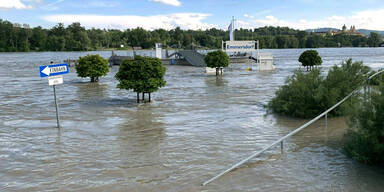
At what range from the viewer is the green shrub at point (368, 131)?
683 cm

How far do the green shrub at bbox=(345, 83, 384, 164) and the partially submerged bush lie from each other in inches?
186

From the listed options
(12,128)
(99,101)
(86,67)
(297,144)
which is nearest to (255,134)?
(297,144)

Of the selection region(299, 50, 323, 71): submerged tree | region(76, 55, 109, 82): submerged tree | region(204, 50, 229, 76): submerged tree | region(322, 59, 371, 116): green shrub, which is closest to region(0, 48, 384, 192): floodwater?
region(322, 59, 371, 116): green shrub

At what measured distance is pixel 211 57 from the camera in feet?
105

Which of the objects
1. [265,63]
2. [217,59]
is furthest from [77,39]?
[217,59]

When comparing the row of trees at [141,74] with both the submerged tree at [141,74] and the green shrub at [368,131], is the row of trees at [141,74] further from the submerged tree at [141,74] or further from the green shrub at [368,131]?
the green shrub at [368,131]

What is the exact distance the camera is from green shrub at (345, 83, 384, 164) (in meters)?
6.83

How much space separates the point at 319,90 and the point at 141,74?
309 inches

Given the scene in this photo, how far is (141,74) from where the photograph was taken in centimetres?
1614

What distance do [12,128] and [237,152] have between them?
820 cm

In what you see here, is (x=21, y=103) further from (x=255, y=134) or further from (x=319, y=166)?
(x=319, y=166)

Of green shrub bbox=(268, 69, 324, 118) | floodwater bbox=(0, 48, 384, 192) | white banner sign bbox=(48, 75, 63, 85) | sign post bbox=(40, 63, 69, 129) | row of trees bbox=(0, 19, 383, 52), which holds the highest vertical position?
row of trees bbox=(0, 19, 383, 52)

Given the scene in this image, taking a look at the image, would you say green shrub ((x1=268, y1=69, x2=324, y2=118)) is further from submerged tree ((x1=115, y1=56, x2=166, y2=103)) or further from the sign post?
the sign post

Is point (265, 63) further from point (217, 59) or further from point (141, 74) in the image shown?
point (141, 74)
